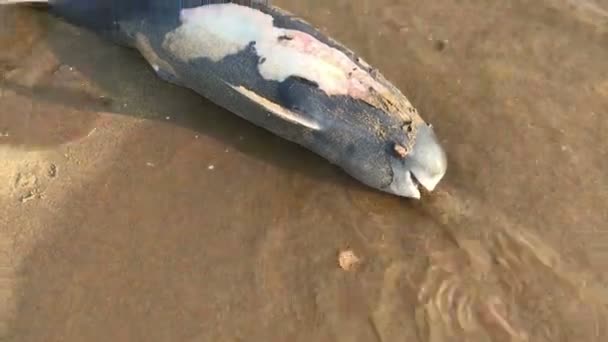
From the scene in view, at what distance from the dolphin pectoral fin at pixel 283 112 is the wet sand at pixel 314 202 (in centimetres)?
48

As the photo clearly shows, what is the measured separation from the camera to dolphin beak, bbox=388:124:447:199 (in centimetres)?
396

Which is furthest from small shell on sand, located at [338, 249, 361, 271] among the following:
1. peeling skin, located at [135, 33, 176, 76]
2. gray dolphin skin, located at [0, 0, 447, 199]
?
peeling skin, located at [135, 33, 176, 76]

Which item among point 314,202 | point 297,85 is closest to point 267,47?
point 297,85

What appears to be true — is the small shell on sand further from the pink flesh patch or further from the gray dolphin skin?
the pink flesh patch

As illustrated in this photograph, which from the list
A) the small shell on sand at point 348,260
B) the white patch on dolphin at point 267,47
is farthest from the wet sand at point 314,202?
the white patch on dolphin at point 267,47

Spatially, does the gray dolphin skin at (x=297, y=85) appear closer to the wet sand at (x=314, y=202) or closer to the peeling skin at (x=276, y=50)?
the peeling skin at (x=276, y=50)

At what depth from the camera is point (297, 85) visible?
156 inches

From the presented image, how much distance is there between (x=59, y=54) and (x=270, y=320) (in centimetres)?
235

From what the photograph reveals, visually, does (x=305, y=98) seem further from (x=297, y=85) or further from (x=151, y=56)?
(x=151, y=56)

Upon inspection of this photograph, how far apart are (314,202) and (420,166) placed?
67 cm

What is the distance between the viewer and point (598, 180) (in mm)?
4242

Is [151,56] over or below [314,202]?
over

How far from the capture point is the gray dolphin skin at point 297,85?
3.97 meters

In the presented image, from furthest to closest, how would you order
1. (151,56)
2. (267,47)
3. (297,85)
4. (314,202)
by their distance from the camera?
(151,56) → (314,202) → (267,47) → (297,85)
